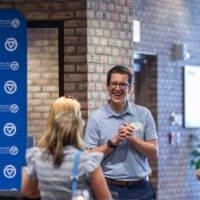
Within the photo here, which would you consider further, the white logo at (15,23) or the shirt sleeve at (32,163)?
the white logo at (15,23)

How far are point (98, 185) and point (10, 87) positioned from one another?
3509mm

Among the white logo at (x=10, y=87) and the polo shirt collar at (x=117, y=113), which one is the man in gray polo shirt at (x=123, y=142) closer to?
the polo shirt collar at (x=117, y=113)

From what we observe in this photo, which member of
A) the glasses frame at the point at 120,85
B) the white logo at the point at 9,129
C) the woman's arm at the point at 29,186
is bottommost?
the woman's arm at the point at 29,186

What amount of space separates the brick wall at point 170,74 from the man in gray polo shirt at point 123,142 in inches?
183

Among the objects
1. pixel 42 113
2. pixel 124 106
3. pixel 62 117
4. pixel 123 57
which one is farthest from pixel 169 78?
pixel 62 117

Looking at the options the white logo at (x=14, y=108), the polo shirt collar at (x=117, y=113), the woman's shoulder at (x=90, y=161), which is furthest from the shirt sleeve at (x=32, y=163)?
the white logo at (x=14, y=108)

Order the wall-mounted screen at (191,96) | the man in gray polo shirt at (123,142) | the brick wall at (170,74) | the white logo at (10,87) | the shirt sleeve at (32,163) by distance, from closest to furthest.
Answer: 1. the shirt sleeve at (32,163)
2. the man in gray polo shirt at (123,142)
3. the white logo at (10,87)
4. the brick wall at (170,74)
5. the wall-mounted screen at (191,96)

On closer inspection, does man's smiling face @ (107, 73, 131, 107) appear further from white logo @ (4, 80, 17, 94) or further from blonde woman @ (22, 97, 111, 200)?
white logo @ (4, 80, 17, 94)

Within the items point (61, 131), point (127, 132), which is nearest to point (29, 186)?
point (61, 131)

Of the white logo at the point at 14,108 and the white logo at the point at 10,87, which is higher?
the white logo at the point at 10,87

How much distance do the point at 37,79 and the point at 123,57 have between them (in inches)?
38.1

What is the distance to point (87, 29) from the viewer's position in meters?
7.10

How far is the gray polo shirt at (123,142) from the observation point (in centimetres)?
476

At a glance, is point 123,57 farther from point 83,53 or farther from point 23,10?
point 23,10
